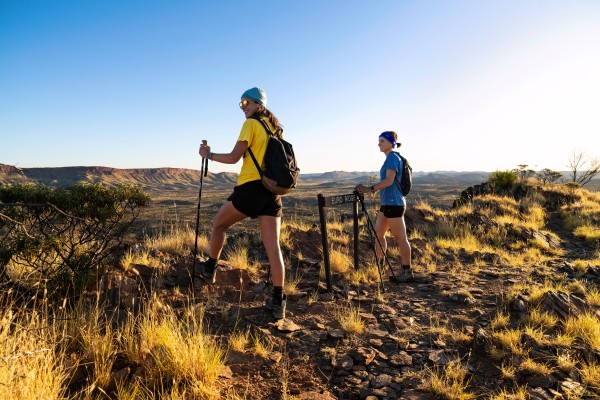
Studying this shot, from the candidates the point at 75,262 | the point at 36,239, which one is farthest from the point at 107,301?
the point at 36,239

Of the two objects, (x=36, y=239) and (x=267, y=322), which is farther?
(x=267, y=322)

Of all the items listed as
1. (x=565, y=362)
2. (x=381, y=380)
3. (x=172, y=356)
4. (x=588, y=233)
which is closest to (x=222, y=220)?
(x=172, y=356)

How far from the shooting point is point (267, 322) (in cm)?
347

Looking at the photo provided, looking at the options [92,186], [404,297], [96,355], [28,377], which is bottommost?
[404,297]

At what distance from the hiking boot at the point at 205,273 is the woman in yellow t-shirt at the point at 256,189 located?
2.40ft

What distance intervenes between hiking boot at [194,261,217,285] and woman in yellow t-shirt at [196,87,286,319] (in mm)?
732

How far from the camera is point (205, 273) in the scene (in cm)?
413

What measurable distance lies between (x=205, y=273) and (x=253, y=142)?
5.86 ft

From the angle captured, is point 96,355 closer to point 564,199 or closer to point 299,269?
point 299,269

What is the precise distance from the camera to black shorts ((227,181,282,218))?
3303 millimetres

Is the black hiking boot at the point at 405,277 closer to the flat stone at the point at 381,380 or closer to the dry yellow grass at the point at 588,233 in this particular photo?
the flat stone at the point at 381,380

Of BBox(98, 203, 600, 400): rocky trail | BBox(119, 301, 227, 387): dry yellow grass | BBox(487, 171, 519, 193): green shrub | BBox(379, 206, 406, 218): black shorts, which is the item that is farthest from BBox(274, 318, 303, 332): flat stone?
BBox(487, 171, 519, 193): green shrub

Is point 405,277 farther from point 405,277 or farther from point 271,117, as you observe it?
point 271,117

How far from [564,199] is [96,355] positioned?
16731 millimetres
